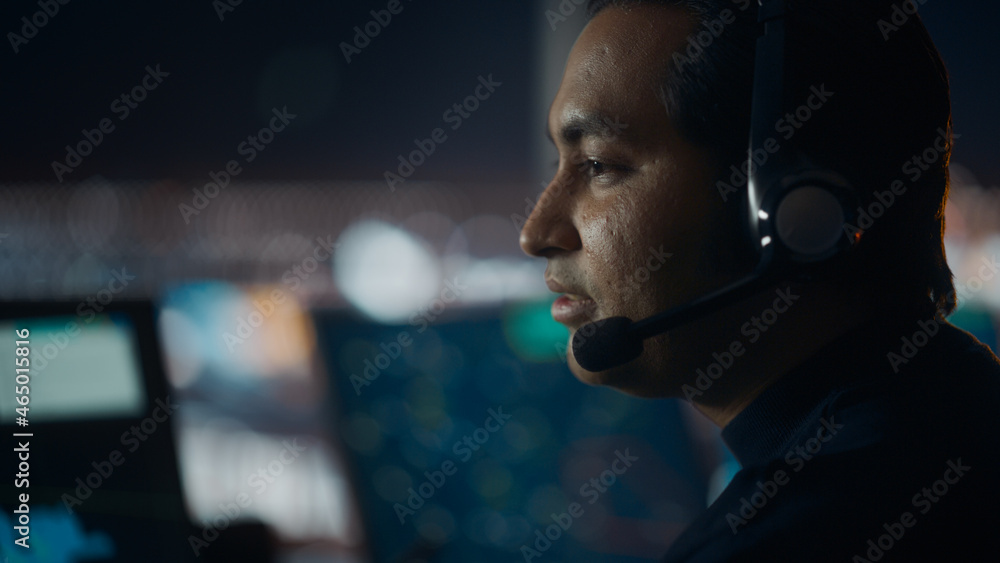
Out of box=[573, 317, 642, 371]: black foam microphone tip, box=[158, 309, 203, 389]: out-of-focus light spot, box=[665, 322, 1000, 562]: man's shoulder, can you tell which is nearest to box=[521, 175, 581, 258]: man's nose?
box=[573, 317, 642, 371]: black foam microphone tip

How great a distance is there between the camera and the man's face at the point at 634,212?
855 millimetres

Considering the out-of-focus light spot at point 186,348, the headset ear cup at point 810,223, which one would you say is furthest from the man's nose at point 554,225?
the out-of-focus light spot at point 186,348

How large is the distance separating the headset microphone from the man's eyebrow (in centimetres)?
17

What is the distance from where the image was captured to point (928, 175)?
879 mm

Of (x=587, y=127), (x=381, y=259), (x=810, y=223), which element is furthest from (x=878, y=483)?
(x=381, y=259)

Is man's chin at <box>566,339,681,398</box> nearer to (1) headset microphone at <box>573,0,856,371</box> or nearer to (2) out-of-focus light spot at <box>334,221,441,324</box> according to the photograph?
(1) headset microphone at <box>573,0,856,371</box>

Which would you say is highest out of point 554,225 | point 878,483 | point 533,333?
point 533,333

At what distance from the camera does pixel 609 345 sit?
83cm

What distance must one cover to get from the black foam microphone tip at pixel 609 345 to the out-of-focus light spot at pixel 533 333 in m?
1.03

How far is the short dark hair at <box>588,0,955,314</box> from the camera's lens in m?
0.83

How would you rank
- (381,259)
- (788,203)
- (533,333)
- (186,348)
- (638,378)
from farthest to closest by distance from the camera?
1. (381,259)
2. (186,348)
3. (533,333)
4. (638,378)
5. (788,203)

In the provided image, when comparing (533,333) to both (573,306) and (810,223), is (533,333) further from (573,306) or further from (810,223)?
(810,223)

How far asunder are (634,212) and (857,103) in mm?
285

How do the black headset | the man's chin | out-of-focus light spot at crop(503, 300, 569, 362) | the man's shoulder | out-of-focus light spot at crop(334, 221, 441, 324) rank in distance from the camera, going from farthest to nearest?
out-of-focus light spot at crop(334, 221, 441, 324), out-of-focus light spot at crop(503, 300, 569, 362), the man's chin, the black headset, the man's shoulder
